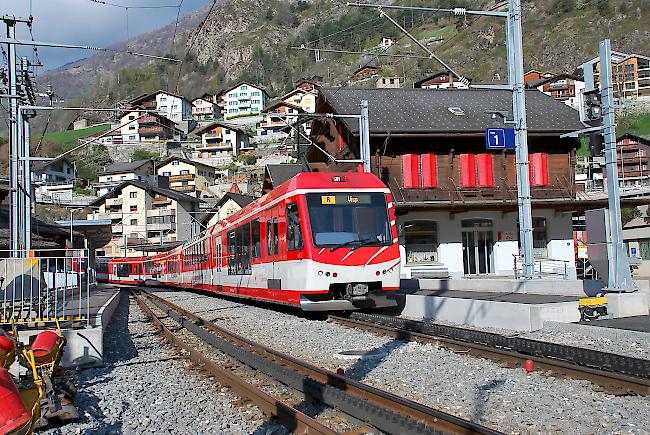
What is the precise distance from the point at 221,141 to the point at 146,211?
1559 inches

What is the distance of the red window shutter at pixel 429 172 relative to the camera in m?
34.8

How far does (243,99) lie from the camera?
151250mm

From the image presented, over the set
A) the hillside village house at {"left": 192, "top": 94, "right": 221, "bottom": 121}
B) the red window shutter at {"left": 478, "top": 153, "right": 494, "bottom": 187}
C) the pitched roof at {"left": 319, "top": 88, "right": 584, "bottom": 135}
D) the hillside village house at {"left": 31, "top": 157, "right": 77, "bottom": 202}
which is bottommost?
the red window shutter at {"left": 478, "top": 153, "right": 494, "bottom": 187}

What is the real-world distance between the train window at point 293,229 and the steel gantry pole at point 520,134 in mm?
5696

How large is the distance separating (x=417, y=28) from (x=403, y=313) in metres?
157

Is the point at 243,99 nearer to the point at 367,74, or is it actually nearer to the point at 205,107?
the point at 205,107

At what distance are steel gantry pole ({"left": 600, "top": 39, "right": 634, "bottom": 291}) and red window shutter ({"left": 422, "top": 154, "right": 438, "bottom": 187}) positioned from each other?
795 inches

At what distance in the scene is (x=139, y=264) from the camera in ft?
183

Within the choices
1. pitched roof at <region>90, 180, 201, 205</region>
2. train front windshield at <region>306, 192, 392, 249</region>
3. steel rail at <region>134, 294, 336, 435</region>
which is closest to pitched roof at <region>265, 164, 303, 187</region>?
train front windshield at <region>306, 192, 392, 249</region>

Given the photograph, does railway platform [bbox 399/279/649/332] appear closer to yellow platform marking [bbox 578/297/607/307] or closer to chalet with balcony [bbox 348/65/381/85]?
yellow platform marking [bbox 578/297/607/307]

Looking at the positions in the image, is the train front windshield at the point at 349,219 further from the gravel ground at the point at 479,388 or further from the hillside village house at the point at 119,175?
the hillside village house at the point at 119,175

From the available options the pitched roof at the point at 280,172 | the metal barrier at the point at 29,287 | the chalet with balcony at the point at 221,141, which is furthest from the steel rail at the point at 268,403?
the chalet with balcony at the point at 221,141

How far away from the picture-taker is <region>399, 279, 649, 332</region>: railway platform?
13.0m

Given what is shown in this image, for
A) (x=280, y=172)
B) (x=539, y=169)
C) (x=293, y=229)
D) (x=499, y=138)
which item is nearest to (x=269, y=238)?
(x=293, y=229)
